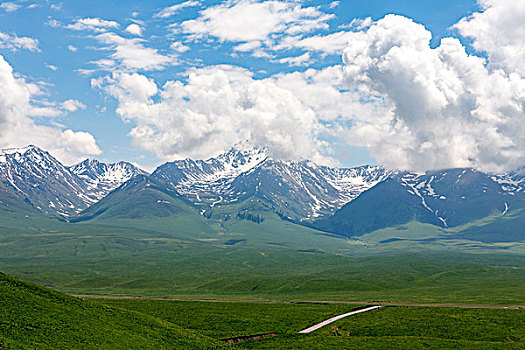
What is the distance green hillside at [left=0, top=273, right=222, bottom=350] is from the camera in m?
52.6

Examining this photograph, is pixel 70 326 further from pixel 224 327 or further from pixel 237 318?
pixel 237 318

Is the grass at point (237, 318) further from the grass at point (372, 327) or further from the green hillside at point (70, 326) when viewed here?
the green hillside at point (70, 326)

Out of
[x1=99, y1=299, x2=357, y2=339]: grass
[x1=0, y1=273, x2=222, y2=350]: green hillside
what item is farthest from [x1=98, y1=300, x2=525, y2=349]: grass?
[x1=0, y1=273, x2=222, y2=350]: green hillside

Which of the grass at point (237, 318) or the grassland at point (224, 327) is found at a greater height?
the grassland at point (224, 327)

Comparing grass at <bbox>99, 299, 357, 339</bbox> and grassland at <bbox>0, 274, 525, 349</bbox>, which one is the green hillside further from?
grass at <bbox>99, 299, 357, 339</bbox>

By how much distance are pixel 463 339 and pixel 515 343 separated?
855 cm

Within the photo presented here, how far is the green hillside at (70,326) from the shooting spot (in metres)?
52.6

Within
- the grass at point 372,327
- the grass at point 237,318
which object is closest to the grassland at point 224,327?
the grass at point 372,327

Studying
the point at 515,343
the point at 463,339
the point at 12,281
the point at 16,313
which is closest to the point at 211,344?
the point at 16,313

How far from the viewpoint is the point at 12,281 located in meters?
71.6

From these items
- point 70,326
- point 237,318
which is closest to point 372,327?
point 237,318

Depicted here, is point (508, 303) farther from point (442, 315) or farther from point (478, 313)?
point (442, 315)

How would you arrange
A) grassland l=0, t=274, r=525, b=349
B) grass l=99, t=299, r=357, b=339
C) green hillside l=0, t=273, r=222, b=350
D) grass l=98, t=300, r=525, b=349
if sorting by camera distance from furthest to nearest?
1. grass l=99, t=299, r=357, b=339
2. grass l=98, t=300, r=525, b=349
3. grassland l=0, t=274, r=525, b=349
4. green hillside l=0, t=273, r=222, b=350

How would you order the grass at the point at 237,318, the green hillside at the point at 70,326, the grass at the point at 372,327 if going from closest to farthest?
the green hillside at the point at 70,326, the grass at the point at 372,327, the grass at the point at 237,318
